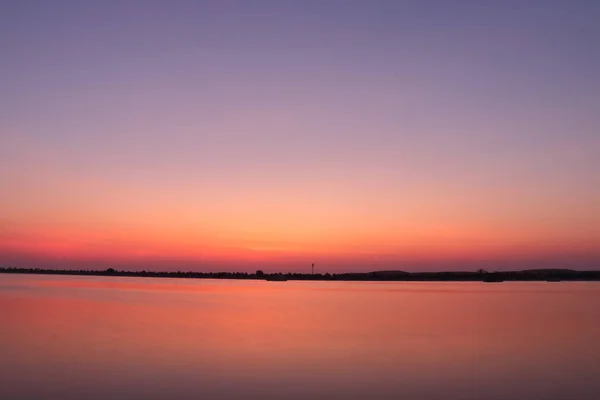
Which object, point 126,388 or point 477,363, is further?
point 477,363

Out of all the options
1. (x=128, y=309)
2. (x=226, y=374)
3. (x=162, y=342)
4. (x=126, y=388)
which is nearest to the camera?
(x=126, y=388)

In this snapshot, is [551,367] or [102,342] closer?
[551,367]

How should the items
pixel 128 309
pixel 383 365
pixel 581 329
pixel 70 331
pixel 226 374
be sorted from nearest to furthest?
pixel 226 374, pixel 383 365, pixel 70 331, pixel 581 329, pixel 128 309

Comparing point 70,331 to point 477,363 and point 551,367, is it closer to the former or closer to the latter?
point 477,363

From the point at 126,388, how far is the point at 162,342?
7969mm

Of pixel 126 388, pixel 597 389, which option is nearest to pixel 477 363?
pixel 597 389

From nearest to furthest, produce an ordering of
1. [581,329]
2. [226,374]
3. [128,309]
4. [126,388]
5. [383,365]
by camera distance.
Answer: [126,388]
[226,374]
[383,365]
[581,329]
[128,309]

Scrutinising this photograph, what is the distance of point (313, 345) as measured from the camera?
20.9m

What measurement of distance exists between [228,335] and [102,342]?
4.89m

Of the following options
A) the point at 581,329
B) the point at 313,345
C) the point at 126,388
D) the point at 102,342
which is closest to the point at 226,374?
the point at 126,388

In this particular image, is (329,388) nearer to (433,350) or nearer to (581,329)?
(433,350)

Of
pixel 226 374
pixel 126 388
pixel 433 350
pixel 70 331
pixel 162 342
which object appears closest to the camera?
pixel 126 388

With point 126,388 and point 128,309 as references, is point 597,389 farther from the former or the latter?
point 128,309

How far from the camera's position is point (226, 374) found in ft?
50.4
